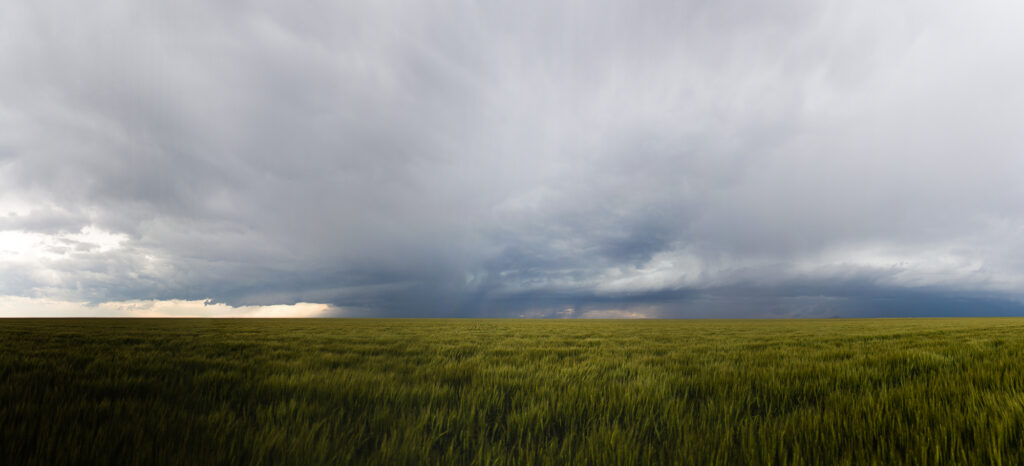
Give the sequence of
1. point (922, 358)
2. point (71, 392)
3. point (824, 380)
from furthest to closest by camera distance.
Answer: point (922, 358) < point (824, 380) < point (71, 392)

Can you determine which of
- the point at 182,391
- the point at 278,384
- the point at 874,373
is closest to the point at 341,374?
the point at 278,384

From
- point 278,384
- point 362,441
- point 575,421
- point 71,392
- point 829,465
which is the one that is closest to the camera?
point 829,465

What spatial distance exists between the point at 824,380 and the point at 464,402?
4450 mm

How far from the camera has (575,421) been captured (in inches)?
128

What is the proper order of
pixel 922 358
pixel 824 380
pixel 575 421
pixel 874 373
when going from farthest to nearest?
pixel 922 358 → pixel 874 373 → pixel 824 380 → pixel 575 421

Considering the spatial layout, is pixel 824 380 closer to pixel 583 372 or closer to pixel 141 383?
pixel 583 372

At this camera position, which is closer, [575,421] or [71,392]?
[575,421]

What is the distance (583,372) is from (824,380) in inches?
117

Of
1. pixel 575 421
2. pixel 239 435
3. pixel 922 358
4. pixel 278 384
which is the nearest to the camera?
pixel 239 435

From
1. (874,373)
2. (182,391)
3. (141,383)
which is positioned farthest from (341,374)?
(874,373)

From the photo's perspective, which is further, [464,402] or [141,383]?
[141,383]

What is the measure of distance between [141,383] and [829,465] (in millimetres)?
6315

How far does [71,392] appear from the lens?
364cm

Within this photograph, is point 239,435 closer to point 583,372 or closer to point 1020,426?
point 583,372
